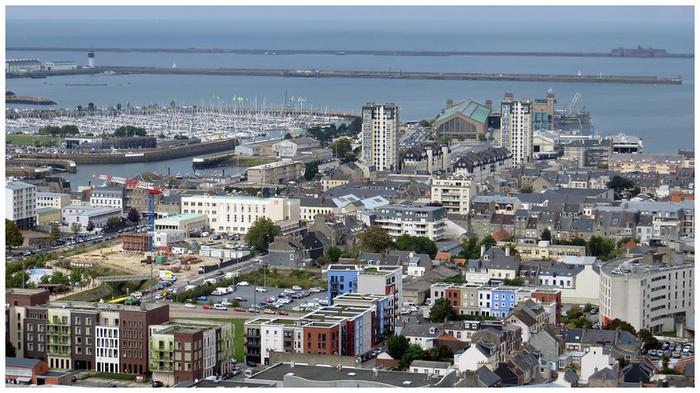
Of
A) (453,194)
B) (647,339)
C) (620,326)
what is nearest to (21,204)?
(453,194)

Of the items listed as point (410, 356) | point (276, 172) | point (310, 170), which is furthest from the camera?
point (310, 170)

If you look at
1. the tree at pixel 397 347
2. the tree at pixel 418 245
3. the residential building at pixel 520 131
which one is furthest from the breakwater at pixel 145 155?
the tree at pixel 397 347

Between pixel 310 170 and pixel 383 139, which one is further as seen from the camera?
pixel 383 139

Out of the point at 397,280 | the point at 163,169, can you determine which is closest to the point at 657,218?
the point at 397,280

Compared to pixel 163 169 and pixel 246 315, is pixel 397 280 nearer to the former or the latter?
pixel 246 315

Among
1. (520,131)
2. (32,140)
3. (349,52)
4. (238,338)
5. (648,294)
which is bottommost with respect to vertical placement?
(238,338)

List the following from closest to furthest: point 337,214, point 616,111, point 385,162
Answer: point 337,214 → point 385,162 → point 616,111

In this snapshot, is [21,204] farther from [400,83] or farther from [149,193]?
[400,83]
